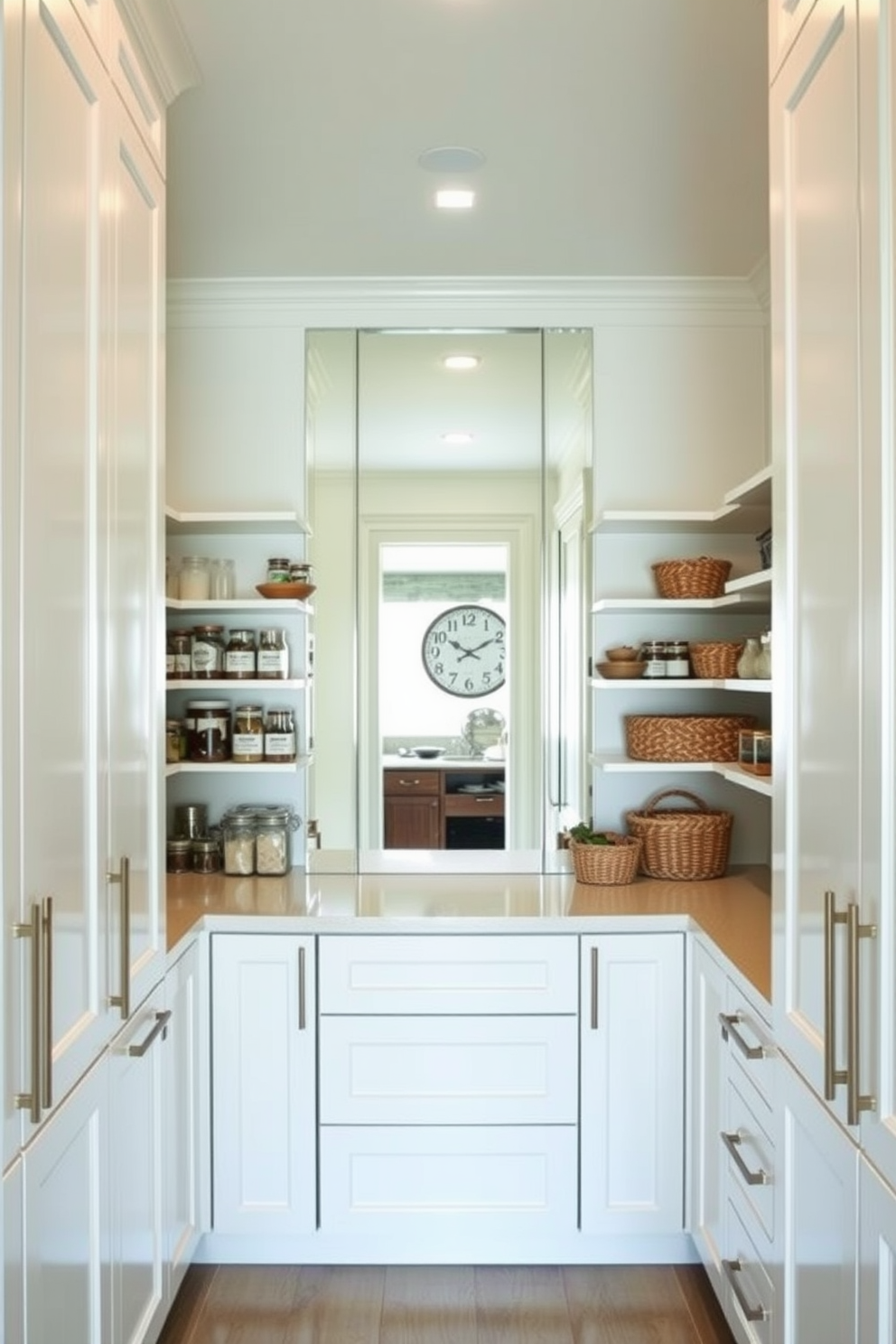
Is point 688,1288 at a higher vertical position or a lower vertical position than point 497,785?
lower

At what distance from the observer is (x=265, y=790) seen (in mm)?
3232

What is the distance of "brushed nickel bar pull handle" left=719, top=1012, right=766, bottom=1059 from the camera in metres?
1.92

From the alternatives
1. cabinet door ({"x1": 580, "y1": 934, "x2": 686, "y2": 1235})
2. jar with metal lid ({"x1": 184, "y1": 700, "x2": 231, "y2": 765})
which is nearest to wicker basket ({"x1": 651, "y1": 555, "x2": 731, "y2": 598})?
cabinet door ({"x1": 580, "y1": 934, "x2": 686, "y2": 1235})

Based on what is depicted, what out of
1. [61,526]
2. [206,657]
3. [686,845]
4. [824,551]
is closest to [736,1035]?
[686,845]

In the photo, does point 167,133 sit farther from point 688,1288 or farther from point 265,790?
point 688,1288

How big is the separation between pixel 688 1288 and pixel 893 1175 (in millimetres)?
1582

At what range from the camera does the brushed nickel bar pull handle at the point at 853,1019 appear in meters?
1.28

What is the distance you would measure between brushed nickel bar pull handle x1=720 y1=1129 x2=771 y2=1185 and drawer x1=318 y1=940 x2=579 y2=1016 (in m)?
0.52

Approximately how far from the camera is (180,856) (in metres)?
3.10

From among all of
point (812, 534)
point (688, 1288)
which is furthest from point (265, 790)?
point (812, 534)

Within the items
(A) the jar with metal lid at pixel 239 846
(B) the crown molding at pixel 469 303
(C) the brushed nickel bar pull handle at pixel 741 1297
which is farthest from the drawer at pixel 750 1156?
(B) the crown molding at pixel 469 303

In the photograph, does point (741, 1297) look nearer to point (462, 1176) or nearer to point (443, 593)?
point (462, 1176)

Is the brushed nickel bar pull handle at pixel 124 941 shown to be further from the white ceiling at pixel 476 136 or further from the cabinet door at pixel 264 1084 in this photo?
the white ceiling at pixel 476 136

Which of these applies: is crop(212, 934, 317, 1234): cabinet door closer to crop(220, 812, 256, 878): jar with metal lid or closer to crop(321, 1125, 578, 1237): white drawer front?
crop(321, 1125, 578, 1237): white drawer front
